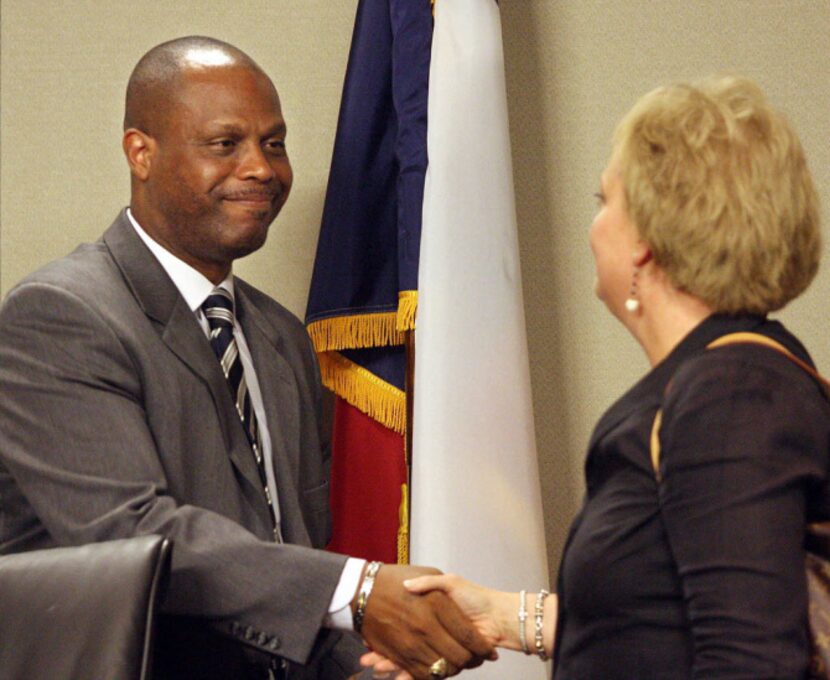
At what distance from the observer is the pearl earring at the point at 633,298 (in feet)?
5.47

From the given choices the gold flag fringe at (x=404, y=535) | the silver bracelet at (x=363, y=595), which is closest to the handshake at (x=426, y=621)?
the silver bracelet at (x=363, y=595)

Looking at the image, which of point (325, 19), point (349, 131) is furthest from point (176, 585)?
point (325, 19)

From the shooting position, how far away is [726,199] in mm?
1545

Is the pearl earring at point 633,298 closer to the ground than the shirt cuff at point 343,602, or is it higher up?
higher up

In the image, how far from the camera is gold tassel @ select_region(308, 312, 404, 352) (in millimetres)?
3180

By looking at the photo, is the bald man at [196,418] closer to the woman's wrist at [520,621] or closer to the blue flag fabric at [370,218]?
the woman's wrist at [520,621]

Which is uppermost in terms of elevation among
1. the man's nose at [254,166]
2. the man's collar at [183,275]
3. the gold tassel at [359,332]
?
the man's nose at [254,166]

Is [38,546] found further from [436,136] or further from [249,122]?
[436,136]

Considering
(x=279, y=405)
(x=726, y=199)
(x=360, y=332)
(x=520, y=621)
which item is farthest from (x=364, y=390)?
(x=726, y=199)

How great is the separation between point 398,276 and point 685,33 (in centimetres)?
112

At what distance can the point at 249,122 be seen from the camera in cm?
270

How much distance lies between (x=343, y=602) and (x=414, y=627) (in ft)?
0.47

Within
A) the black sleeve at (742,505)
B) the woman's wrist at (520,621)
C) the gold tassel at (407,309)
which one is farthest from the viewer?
the gold tassel at (407,309)

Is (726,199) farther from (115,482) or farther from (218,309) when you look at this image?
(218,309)
